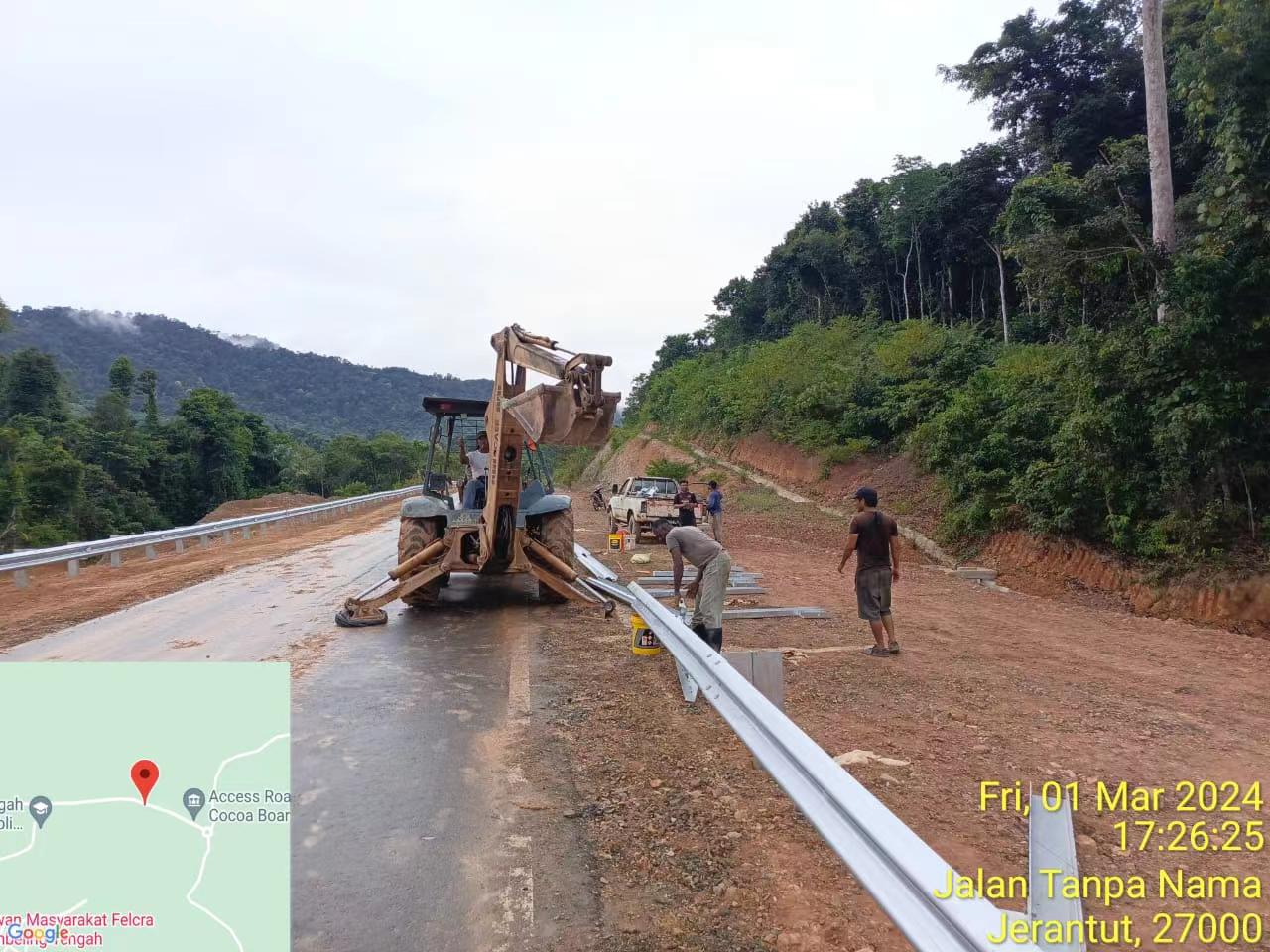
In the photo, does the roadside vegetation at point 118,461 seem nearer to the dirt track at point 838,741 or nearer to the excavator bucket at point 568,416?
the dirt track at point 838,741

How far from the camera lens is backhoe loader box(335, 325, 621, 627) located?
7.41 m

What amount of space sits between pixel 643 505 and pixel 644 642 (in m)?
11.4

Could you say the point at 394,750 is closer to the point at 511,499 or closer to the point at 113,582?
the point at 511,499

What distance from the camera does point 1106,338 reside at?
42.3 feet

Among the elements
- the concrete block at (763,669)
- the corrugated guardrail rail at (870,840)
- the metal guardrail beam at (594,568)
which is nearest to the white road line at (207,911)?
the corrugated guardrail rail at (870,840)

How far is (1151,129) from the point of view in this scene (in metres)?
13.9

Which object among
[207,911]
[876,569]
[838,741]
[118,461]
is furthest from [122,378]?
[207,911]

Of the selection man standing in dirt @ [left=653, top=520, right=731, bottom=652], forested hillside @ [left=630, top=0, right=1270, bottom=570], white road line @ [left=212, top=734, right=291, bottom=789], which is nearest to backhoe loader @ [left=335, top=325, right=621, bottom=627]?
man standing in dirt @ [left=653, top=520, right=731, bottom=652]

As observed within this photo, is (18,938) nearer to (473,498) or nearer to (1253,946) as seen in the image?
(1253,946)

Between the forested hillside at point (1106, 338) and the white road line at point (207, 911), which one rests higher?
the forested hillside at point (1106, 338)

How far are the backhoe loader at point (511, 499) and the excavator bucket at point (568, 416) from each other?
0.01 meters

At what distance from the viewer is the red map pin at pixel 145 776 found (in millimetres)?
2400

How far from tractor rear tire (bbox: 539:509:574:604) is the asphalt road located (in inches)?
16.2

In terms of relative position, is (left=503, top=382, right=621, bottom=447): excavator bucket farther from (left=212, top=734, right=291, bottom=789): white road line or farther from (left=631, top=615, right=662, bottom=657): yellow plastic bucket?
(left=212, top=734, right=291, bottom=789): white road line
